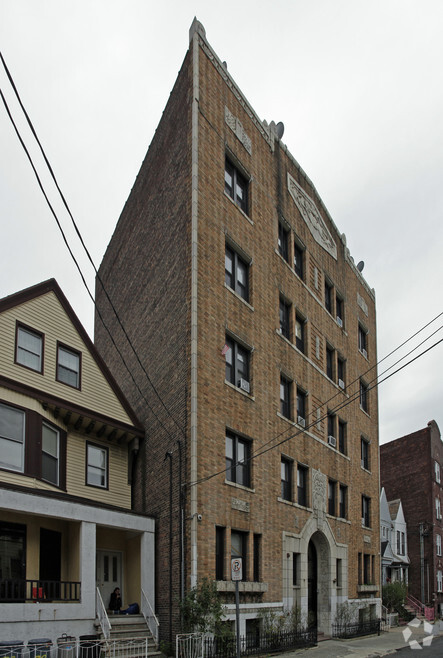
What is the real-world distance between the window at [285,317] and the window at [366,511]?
12.0 m

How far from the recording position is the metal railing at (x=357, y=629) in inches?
1097

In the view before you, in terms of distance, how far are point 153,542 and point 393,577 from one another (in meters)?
31.8

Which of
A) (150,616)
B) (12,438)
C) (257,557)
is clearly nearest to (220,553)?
(257,557)

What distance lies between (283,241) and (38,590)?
55.8 feet

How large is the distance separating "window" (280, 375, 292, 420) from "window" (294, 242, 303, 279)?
17.9 ft

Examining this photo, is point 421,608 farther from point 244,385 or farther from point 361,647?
point 244,385

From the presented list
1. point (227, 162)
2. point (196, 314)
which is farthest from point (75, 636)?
point (227, 162)

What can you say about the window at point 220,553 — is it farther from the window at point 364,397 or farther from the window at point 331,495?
the window at point 364,397

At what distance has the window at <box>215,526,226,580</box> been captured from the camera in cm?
2038

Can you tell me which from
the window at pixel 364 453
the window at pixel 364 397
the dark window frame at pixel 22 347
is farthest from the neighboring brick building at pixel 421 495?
the dark window frame at pixel 22 347

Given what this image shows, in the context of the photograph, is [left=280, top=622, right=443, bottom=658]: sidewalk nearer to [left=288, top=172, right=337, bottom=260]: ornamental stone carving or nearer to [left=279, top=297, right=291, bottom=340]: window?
[left=279, top=297, right=291, bottom=340]: window

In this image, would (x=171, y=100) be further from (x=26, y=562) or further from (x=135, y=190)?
Answer: (x=26, y=562)

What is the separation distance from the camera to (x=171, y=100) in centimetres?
2595

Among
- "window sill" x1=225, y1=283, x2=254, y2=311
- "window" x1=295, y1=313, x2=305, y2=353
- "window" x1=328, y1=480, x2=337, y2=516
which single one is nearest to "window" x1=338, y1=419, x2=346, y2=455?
"window" x1=328, y1=480, x2=337, y2=516
